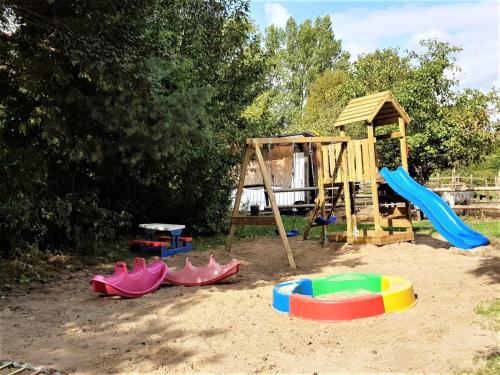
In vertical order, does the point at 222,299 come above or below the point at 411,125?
below

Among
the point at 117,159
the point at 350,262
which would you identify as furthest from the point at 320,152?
the point at 117,159

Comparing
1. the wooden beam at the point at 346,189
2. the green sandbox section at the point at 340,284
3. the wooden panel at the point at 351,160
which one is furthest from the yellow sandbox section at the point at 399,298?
the wooden panel at the point at 351,160

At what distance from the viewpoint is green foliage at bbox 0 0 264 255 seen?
5844 millimetres

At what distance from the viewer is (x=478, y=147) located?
1456cm

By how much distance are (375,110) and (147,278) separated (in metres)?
5.65

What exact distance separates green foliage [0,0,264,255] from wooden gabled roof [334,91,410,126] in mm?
2694

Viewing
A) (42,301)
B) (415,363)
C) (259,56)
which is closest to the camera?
(415,363)


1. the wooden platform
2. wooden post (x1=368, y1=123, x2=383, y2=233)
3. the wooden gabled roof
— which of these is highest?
the wooden gabled roof

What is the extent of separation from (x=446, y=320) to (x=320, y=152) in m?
6.36

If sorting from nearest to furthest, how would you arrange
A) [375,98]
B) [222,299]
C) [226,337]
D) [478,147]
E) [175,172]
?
[226,337]
[222,299]
[375,98]
[175,172]
[478,147]

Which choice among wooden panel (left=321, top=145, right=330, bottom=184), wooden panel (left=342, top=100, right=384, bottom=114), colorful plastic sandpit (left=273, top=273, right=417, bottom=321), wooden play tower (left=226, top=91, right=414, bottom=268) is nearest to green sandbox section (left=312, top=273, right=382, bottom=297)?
colorful plastic sandpit (left=273, top=273, right=417, bottom=321)

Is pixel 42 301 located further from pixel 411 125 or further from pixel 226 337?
pixel 411 125

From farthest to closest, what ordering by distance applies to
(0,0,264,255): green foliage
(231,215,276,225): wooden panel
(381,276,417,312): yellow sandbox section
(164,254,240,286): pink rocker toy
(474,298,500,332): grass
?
(231,215,276,225): wooden panel
(164,254,240,286): pink rocker toy
(0,0,264,255): green foliage
(381,276,417,312): yellow sandbox section
(474,298,500,332): grass

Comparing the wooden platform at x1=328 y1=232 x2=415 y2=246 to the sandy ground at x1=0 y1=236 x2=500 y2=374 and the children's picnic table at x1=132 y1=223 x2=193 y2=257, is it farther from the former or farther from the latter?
the children's picnic table at x1=132 y1=223 x2=193 y2=257
